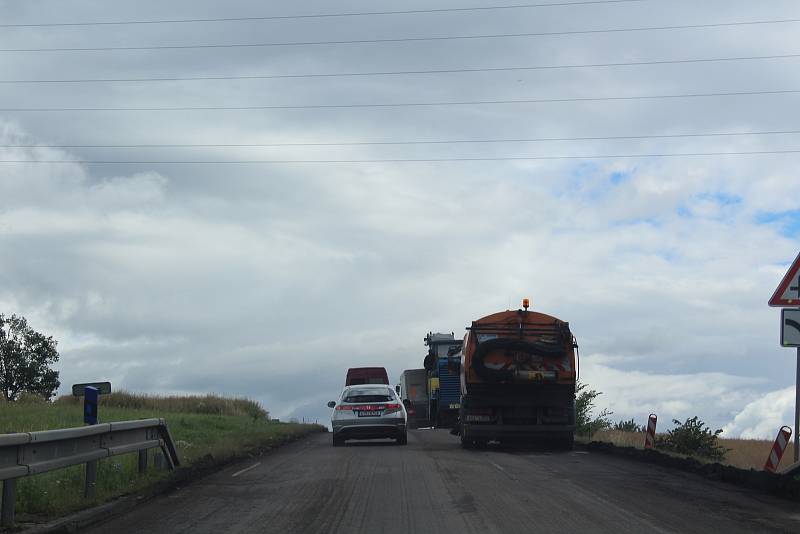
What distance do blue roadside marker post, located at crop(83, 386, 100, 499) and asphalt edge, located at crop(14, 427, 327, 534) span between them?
1.14ft

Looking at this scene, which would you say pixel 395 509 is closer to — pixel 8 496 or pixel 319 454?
pixel 8 496

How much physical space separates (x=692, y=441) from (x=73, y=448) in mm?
16234

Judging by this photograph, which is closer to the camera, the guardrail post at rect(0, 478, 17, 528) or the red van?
the guardrail post at rect(0, 478, 17, 528)

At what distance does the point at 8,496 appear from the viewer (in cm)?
963

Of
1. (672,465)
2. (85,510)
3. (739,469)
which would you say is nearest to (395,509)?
(85,510)

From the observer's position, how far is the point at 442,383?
40531mm

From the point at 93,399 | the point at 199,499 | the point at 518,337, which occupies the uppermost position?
the point at 518,337

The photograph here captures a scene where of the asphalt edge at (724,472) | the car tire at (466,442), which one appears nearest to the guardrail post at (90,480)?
the asphalt edge at (724,472)

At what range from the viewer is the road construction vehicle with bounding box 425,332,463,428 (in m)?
40.2

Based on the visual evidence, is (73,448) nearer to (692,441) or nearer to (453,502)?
(453,502)

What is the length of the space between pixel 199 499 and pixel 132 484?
1288 mm

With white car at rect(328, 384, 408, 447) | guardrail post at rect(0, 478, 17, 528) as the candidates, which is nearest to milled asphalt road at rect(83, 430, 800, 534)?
guardrail post at rect(0, 478, 17, 528)

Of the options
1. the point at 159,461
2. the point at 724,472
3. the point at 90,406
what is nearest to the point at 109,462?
the point at 159,461

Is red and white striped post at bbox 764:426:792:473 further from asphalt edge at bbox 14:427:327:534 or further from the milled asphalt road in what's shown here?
asphalt edge at bbox 14:427:327:534
